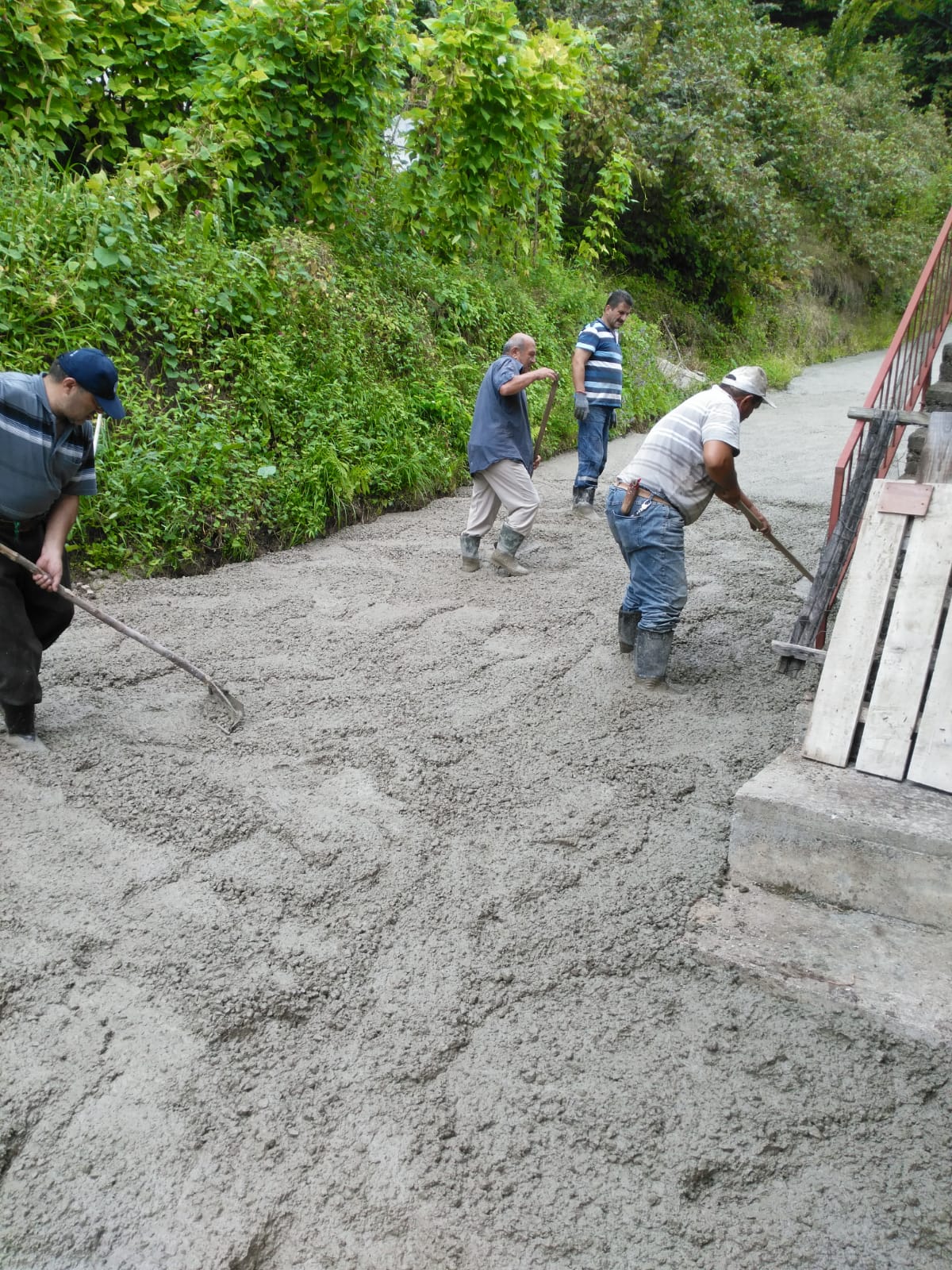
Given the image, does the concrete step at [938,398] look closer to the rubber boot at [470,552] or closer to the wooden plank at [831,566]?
the wooden plank at [831,566]

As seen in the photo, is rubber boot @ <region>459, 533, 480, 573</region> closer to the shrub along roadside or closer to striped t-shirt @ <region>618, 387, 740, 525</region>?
the shrub along roadside

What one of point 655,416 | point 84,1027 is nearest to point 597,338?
point 655,416

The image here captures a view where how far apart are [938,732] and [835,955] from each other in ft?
2.47

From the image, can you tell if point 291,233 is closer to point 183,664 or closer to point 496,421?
point 496,421

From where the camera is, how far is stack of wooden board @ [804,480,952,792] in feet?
9.66

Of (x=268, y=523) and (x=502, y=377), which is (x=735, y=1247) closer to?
(x=502, y=377)

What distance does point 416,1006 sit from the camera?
2668mm

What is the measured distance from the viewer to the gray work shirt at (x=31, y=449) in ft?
11.4

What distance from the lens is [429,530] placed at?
7.16 m

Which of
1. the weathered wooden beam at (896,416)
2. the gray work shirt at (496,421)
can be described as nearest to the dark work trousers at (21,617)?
the gray work shirt at (496,421)

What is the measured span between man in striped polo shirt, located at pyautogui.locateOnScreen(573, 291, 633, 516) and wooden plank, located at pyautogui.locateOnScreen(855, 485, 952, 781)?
448 centimetres

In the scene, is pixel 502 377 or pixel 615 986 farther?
pixel 502 377

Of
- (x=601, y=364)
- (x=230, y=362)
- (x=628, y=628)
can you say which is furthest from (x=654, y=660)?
(x=230, y=362)

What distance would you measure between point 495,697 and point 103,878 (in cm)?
198
